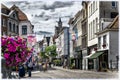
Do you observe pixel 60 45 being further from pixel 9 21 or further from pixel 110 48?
pixel 9 21

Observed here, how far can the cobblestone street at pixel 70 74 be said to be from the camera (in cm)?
1131

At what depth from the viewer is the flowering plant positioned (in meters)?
11.2

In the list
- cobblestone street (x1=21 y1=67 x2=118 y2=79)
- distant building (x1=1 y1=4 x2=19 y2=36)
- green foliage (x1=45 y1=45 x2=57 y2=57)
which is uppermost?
distant building (x1=1 y1=4 x2=19 y2=36)

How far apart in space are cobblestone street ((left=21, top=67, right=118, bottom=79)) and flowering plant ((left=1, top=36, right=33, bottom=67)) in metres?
0.47

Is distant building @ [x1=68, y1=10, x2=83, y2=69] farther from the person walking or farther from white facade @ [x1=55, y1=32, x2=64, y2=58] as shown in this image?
the person walking

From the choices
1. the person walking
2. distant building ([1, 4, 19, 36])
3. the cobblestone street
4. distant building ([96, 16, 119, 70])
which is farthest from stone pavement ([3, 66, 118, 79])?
distant building ([1, 4, 19, 36])

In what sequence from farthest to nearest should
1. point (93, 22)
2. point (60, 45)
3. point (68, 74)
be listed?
point (93, 22)
point (60, 45)
point (68, 74)

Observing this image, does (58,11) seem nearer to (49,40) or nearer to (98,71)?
(49,40)

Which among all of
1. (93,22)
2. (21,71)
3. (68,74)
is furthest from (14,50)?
(93,22)

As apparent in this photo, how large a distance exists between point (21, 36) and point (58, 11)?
3.32 feet

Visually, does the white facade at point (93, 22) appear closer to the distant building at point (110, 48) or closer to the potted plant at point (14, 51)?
the distant building at point (110, 48)

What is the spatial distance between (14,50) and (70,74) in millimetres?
1471

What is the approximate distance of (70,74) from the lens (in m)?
11.8

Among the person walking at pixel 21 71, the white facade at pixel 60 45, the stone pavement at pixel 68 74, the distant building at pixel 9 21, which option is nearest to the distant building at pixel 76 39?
the white facade at pixel 60 45
